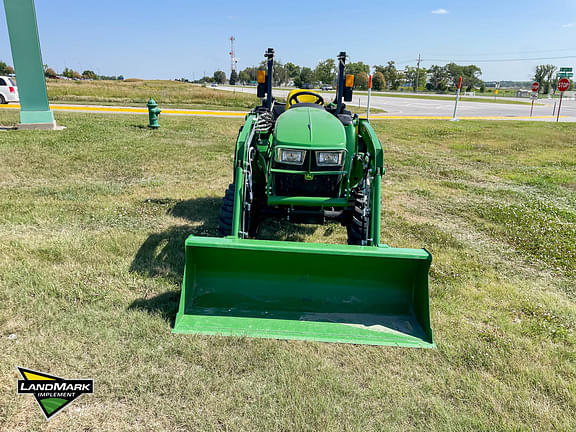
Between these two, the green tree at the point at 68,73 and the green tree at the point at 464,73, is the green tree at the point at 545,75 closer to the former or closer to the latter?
the green tree at the point at 464,73

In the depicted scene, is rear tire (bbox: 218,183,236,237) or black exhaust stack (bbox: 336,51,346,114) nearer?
rear tire (bbox: 218,183,236,237)

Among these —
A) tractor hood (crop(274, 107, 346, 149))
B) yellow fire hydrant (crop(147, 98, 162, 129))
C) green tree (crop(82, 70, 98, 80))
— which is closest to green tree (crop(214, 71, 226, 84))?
green tree (crop(82, 70, 98, 80))

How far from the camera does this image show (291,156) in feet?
13.3

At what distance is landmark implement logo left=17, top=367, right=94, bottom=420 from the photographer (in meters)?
2.48

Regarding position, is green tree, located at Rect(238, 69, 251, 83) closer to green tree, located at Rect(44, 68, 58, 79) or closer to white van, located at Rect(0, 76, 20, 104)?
green tree, located at Rect(44, 68, 58, 79)

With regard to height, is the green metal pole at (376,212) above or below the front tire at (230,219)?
above

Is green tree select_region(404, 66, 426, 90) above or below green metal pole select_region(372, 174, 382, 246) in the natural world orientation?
above

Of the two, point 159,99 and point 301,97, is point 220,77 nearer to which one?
point 159,99

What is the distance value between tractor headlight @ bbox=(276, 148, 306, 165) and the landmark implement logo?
99.3 inches

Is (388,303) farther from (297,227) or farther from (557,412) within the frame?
(297,227)

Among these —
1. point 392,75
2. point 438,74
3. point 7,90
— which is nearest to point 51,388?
point 7,90

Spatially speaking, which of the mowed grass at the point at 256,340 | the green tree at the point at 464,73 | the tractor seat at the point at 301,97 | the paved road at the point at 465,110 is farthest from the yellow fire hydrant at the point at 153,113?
the green tree at the point at 464,73

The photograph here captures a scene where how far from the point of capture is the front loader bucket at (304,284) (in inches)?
128

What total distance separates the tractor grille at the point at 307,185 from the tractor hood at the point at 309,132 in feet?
1.11
